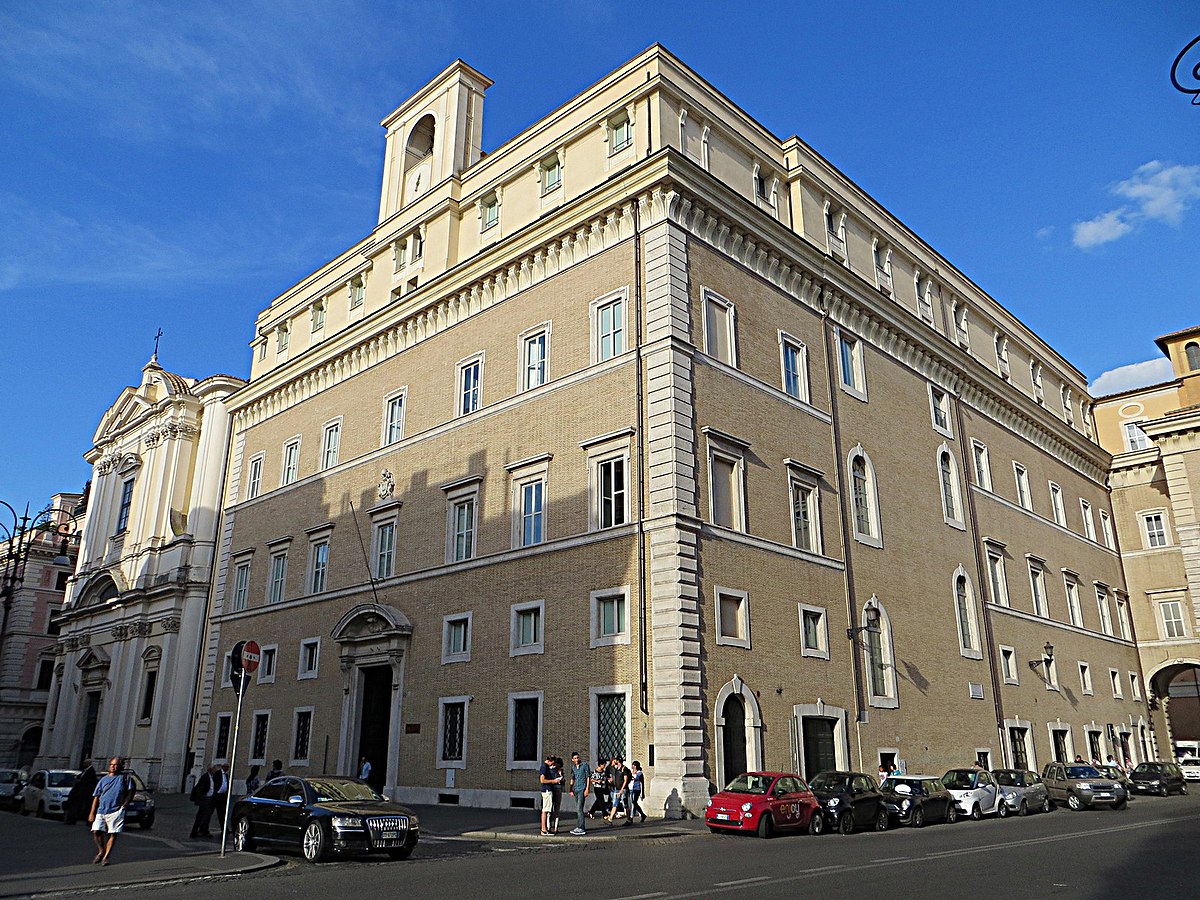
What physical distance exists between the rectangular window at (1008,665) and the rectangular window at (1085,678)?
740 cm

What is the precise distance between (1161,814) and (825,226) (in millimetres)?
21169

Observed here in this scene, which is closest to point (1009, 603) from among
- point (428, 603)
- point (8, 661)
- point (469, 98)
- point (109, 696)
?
point (428, 603)

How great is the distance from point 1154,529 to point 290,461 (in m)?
45.0

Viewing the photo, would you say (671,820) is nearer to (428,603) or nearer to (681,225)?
(428,603)

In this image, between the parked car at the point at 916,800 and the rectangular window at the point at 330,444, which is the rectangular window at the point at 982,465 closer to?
the parked car at the point at 916,800

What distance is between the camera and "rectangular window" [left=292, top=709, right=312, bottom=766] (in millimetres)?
33031

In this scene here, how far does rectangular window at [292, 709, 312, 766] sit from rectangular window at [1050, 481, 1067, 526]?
35.6 metres

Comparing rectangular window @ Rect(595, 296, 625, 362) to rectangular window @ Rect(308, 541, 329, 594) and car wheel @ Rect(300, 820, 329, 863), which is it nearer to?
rectangular window @ Rect(308, 541, 329, 594)

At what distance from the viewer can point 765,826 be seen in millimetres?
19406

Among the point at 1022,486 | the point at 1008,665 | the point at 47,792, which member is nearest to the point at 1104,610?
the point at 1022,486

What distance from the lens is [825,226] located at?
3431cm

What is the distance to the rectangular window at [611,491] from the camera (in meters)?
25.3

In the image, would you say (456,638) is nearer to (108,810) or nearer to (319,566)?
(319,566)

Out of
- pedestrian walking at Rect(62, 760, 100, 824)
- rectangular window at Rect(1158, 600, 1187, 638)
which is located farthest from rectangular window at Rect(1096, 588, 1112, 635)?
pedestrian walking at Rect(62, 760, 100, 824)
